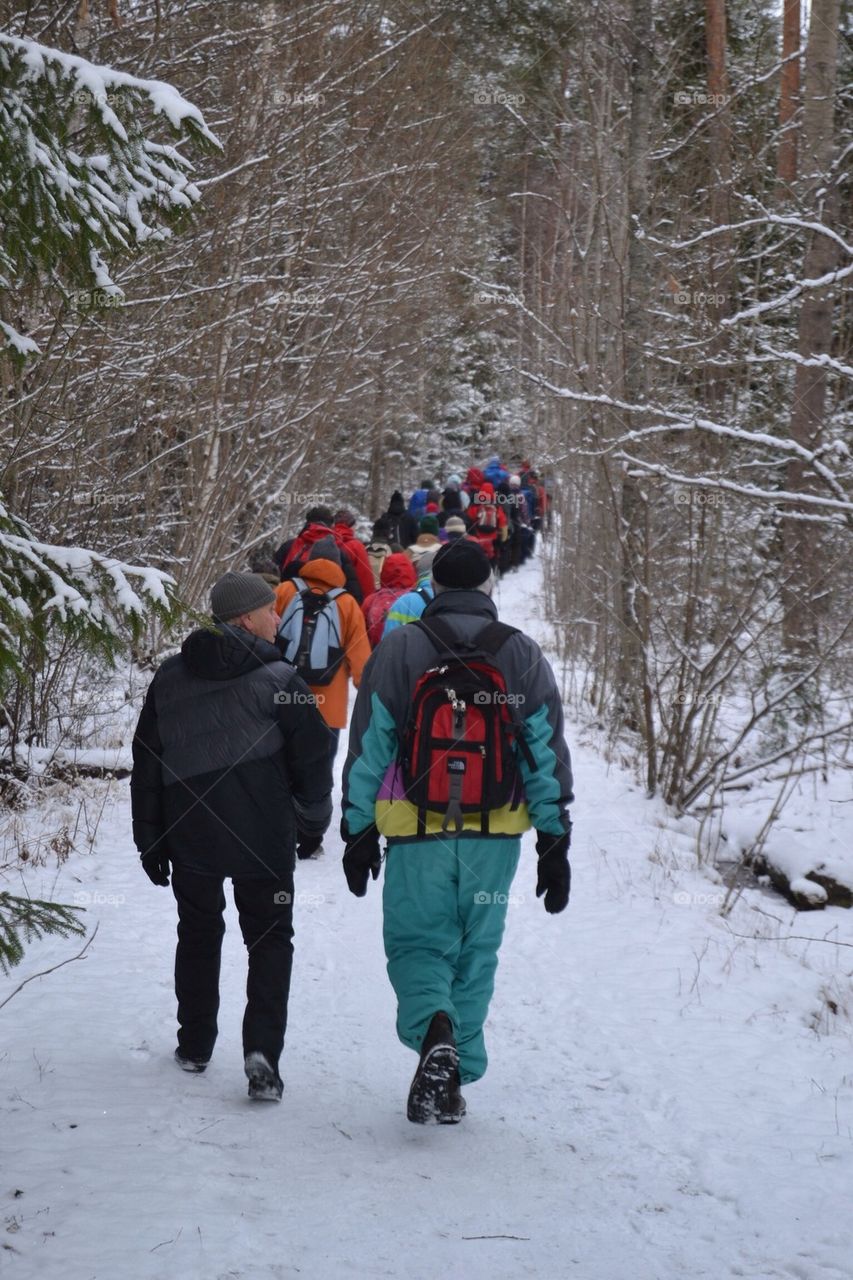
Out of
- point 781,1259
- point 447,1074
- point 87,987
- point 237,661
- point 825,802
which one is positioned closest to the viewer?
point 781,1259

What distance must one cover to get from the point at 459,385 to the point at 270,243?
28674mm

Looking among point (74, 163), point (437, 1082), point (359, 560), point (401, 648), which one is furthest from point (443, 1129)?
point (359, 560)

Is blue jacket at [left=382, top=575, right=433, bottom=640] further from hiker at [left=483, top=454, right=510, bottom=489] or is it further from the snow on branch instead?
hiker at [left=483, top=454, right=510, bottom=489]

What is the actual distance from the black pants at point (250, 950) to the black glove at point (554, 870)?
0.95 m

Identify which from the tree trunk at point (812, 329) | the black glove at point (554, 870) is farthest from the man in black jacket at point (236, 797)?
the tree trunk at point (812, 329)

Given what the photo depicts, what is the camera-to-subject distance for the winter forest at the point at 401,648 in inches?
125

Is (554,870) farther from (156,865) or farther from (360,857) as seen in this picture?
(156,865)

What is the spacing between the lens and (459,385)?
39375 mm

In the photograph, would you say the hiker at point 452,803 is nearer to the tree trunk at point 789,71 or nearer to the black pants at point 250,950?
the black pants at point 250,950

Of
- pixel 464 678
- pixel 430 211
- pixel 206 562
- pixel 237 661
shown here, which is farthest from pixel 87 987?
pixel 430 211

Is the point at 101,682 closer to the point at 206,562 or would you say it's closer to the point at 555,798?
the point at 206,562

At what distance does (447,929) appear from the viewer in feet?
13.1

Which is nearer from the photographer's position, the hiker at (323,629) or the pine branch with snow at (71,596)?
the pine branch with snow at (71,596)

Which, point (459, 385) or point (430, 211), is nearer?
point (430, 211)
